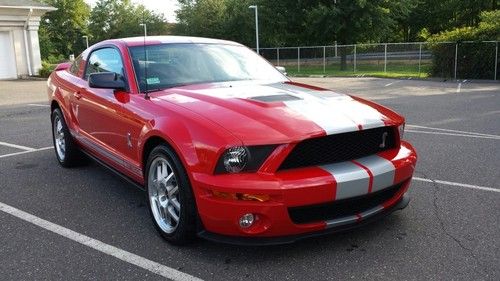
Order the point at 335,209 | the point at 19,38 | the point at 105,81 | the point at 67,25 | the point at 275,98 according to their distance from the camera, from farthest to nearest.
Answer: the point at 67,25 → the point at 19,38 → the point at 105,81 → the point at 275,98 → the point at 335,209

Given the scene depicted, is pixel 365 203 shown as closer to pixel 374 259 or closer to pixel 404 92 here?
pixel 374 259

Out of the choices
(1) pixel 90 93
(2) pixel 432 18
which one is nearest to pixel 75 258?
(1) pixel 90 93

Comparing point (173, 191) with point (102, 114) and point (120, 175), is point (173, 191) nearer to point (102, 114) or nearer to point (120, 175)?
point (120, 175)

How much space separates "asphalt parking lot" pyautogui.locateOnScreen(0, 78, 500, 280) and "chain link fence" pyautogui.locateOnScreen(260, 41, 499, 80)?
55.4 ft

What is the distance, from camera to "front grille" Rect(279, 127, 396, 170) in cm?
333

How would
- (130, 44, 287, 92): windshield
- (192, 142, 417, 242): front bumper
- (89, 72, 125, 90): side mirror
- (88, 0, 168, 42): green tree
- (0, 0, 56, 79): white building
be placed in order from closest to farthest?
(192, 142, 417, 242): front bumper → (89, 72, 125, 90): side mirror → (130, 44, 287, 92): windshield → (0, 0, 56, 79): white building → (88, 0, 168, 42): green tree

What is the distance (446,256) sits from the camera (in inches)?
136

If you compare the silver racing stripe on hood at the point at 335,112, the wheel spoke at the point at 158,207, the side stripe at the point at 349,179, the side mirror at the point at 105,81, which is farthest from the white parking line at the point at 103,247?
the silver racing stripe on hood at the point at 335,112

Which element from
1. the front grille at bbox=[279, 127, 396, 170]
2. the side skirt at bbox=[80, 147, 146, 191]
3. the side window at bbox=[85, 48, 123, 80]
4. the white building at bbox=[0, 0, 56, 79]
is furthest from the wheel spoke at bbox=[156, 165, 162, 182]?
the white building at bbox=[0, 0, 56, 79]

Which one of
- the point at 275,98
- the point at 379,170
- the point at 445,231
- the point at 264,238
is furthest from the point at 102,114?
the point at 445,231

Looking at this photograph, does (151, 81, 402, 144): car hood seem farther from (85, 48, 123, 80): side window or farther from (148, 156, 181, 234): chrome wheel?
(85, 48, 123, 80): side window

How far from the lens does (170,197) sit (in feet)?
12.2

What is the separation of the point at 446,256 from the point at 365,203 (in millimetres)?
650

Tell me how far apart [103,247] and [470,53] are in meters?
21.3
